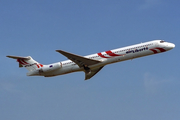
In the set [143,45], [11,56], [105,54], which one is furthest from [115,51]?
[11,56]

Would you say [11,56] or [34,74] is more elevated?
[11,56]

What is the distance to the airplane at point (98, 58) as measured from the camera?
38.4 meters

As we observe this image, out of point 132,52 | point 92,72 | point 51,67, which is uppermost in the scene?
point 132,52

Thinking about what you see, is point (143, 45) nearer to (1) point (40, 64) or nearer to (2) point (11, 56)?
(1) point (40, 64)

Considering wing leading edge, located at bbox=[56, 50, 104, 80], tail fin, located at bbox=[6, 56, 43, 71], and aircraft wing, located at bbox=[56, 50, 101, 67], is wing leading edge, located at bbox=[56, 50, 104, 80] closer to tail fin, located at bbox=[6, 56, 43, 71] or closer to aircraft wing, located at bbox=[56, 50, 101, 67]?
aircraft wing, located at bbox=[56, 50, 101, 67]

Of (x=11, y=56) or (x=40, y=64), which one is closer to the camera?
(x=11, y=56)

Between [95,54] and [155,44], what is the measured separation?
26.7 feet

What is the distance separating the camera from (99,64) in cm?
3912

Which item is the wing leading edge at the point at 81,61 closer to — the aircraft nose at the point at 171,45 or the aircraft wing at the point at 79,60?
the aircraft wing at the point at 79,60

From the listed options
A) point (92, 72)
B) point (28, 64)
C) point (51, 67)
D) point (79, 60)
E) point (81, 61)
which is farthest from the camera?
point (92, 72)

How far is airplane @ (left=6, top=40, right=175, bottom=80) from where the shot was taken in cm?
3838

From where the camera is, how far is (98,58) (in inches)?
1545

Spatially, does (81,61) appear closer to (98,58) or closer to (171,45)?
(98,58)

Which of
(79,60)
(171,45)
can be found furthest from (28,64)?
(171,45)
